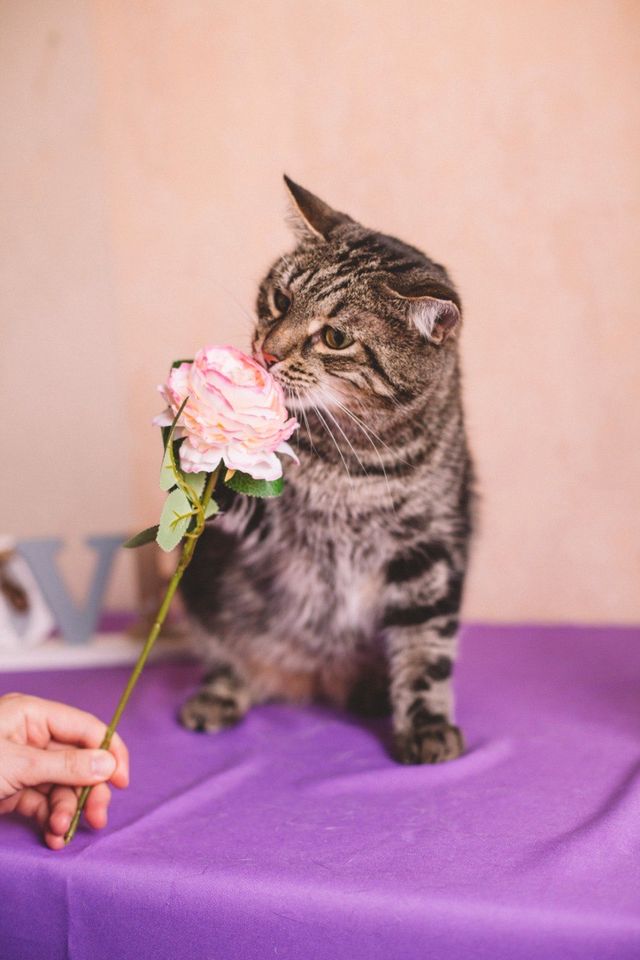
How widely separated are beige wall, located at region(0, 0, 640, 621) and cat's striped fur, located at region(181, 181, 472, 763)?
0.32 m

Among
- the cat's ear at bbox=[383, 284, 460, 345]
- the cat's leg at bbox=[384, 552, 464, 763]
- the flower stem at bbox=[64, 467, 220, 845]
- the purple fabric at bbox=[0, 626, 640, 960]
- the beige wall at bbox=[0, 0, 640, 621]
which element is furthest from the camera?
the beige wall at bbox=[0, 0, 640, 621]

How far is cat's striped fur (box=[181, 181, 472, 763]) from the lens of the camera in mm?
924

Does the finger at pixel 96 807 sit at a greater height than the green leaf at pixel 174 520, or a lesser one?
lesser

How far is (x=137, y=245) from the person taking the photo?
1.50 metres

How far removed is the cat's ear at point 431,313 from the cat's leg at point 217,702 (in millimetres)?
576

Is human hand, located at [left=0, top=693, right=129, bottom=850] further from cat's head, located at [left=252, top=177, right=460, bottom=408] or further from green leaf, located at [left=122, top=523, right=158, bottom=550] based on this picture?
cat's head, located at [left=252, top=177, right=460, bottom=408]

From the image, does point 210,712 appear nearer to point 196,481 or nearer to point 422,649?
point 422,649

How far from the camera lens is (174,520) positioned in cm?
69

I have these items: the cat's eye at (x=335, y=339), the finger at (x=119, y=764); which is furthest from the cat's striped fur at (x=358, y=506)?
the finger at (x=119, y=764)

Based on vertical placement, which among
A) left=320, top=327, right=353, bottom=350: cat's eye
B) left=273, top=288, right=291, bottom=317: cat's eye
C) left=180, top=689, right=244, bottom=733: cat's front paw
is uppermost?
left=273, top=288, right=291, bottom=317: cat's eye

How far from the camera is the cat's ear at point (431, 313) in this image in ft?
2.82

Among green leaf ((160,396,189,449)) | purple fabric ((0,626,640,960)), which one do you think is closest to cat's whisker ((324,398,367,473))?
green leaf ((160,396,189,449))

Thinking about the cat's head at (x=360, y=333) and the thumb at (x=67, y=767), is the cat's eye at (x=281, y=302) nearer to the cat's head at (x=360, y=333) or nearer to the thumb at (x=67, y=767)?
the cat's head at (x=360, y=333)

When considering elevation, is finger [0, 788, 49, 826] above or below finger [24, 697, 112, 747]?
below
